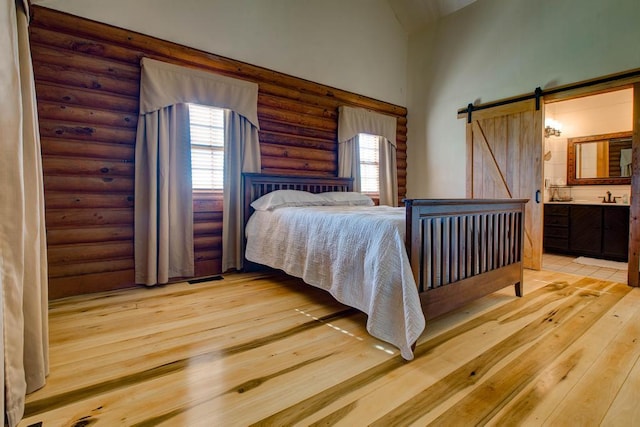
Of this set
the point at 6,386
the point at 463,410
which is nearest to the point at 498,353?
the point at 463,410

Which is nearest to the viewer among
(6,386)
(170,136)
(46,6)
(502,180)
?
(6,386)

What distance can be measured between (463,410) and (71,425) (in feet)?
5.17

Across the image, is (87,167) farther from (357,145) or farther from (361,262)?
(357,145)

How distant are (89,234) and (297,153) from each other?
93.9 inches

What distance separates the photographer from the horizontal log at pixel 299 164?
3867 millimetres

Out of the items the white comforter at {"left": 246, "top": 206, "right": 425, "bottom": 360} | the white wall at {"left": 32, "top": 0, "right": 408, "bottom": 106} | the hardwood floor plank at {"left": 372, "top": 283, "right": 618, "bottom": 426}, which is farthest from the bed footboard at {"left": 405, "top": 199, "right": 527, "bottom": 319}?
the white wall at {"left": 32, "top": 0, "right": 408, "bottom": 106}

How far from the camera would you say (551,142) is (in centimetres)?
527

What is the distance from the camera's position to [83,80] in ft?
9.04

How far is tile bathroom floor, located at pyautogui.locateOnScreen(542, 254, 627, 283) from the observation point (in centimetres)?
349

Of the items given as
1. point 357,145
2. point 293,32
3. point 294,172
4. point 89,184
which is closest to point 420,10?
point 293,32

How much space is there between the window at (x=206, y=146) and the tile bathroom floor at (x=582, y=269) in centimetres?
411

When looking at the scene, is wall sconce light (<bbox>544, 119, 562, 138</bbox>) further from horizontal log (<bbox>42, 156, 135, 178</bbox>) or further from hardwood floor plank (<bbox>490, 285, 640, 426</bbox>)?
horizontal log (<bbox>42, 156, 135, 178</bbox>)

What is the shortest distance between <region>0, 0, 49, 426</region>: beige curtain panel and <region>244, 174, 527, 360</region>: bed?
5.36ft

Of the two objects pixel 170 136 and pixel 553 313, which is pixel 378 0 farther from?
pixel 553 313
